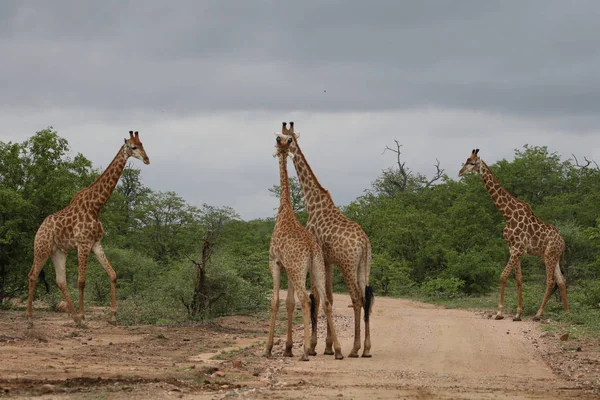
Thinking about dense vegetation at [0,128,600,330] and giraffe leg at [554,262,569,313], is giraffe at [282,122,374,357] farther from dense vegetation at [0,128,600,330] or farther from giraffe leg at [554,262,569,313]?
giraffe leg at [554,262,569,313]

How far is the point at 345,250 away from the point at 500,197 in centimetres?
806

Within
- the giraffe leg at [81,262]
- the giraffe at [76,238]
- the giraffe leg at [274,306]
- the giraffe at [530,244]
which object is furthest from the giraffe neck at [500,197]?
the giraffe leg at [81,262]

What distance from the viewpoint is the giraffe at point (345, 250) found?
483 inches

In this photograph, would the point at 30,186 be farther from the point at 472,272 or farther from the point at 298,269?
the point at 472,272

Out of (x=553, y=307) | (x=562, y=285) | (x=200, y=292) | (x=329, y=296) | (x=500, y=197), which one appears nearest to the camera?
(x=329, y=296)

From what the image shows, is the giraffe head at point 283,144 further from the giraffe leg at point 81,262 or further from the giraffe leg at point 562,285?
the giraffe leg at point 562,285

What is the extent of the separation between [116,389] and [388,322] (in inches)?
340

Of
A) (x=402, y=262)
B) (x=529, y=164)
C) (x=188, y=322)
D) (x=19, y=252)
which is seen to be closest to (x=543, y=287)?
(x=402, y=262)

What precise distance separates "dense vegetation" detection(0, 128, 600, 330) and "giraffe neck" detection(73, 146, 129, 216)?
6.94 ft

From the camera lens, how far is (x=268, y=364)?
11.3 m

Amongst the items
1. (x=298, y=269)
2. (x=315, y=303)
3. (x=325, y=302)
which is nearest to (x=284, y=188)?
(x=298, y=269)

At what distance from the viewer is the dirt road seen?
9031 mm

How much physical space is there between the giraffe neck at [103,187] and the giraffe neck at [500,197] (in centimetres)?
805

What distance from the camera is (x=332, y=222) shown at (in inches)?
506
